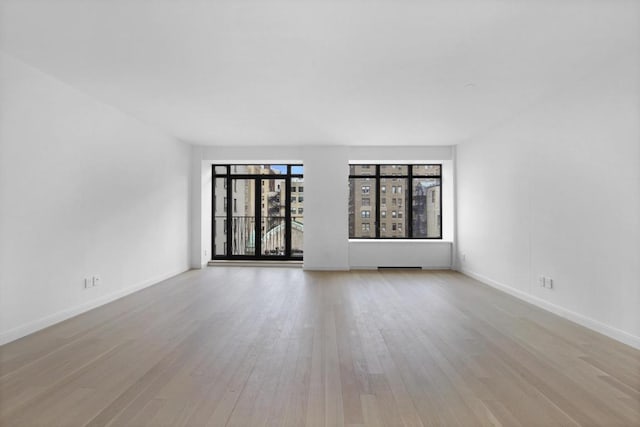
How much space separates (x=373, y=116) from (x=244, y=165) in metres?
3.81

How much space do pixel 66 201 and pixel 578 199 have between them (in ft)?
17.9

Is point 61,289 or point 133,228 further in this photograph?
point 133,228

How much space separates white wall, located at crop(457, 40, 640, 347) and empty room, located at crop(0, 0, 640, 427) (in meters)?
0.02

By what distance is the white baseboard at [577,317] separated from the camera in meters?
2.90

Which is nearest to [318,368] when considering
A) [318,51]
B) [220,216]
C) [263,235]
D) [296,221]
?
[318,51]

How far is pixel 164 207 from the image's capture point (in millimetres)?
5727

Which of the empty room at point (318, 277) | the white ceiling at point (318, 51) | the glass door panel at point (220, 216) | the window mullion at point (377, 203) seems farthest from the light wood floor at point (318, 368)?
the glass door panel at point (220, 216)

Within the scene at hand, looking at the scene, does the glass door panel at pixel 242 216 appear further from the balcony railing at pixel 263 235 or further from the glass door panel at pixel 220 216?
the glass door panel at pixel 220 216

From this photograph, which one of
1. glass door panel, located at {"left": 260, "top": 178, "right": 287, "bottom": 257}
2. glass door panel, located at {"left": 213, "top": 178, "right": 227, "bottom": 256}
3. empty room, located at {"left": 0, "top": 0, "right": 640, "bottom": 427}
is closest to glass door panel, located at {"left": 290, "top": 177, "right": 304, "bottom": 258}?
glass door panel, located at {"left": 260, "top": 178, "right": 287, "bottom": 257}

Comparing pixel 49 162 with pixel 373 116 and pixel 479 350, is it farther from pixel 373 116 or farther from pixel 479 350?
pixel 479 350

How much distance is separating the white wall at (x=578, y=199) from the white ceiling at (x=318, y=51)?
0.26 m

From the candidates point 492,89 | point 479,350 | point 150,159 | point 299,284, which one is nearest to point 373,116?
point 492,89

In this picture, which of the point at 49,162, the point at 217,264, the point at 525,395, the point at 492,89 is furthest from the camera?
the point at 217,264

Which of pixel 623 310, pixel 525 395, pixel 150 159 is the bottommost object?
pixel 525 395
